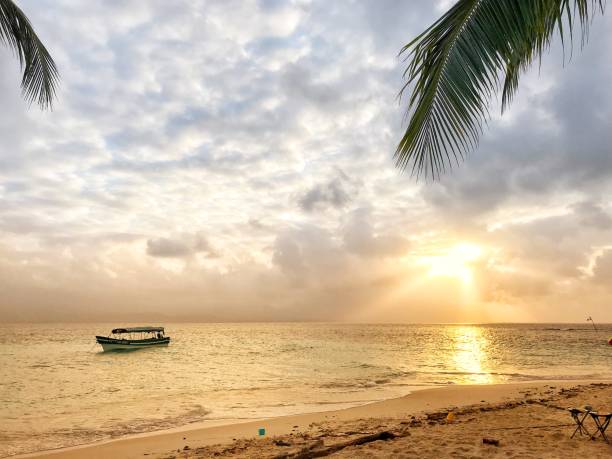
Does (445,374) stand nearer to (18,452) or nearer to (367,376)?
(367,376)

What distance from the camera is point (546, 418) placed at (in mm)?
10250

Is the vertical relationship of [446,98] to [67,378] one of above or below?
above

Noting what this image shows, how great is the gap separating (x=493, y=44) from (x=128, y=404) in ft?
60.2

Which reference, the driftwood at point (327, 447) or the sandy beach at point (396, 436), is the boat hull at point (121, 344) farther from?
the driftwood at point (327, 447)

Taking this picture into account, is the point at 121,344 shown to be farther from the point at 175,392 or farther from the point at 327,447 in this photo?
the point at 327,447

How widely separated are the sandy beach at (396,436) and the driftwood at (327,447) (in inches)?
0.7

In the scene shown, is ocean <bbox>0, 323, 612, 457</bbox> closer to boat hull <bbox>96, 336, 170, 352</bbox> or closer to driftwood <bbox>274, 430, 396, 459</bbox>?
driftwood <bbox>274, 430, 396, 459</bbox>

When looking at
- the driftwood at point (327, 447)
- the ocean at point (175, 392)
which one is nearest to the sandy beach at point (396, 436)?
the driftwood at point (327, 447)

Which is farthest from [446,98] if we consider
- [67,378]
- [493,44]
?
[67,378]

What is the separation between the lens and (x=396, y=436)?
8.92 metres

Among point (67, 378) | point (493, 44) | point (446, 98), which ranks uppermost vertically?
point (493, 44)

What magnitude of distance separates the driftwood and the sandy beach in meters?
0.02

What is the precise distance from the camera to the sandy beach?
25.4ft

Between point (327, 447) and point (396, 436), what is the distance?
1648 millimetres
